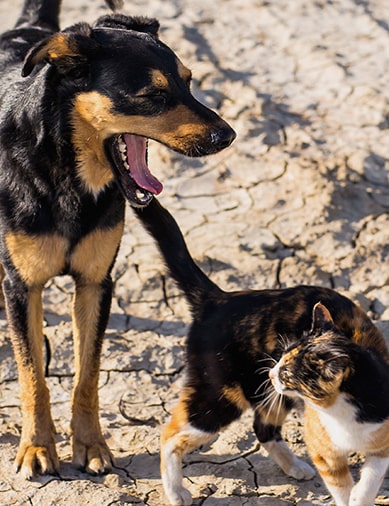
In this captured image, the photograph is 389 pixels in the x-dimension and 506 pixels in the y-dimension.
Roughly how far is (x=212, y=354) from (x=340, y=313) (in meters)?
0.61

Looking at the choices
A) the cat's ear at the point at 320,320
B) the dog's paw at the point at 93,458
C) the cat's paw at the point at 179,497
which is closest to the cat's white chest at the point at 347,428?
the cat's ear at the point at 320,320

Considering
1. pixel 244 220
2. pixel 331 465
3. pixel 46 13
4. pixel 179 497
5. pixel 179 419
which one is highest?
pixel 46 13

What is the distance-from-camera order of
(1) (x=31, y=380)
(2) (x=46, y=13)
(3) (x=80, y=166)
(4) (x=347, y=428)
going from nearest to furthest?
(4) (x=347, y=428)
(3) (x=80, y=166)
(1) (x=31, y=380)
(2) (x=46, y=13)

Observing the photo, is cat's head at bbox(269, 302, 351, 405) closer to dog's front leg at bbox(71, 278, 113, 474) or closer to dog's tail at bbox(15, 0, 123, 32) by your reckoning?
dog's front leg at bbox(71, 278, 113, 474)

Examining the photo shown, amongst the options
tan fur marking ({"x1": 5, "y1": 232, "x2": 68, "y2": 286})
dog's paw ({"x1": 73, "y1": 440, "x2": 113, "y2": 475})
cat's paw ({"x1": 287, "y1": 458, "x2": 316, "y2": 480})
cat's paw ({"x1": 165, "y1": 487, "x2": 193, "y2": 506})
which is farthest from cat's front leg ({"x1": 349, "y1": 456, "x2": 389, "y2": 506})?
tan fur marking ({"x1": 5, "y1": 232, "x2": 68, "y2": 286})

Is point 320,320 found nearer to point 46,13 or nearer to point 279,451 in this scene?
point 279,451

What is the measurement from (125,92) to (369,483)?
191 cm

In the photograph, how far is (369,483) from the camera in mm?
4297

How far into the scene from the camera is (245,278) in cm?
608

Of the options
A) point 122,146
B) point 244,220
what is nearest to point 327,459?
point 122,146

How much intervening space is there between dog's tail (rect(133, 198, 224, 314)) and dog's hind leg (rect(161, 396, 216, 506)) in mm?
514

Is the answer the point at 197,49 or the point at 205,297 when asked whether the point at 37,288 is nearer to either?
the point at 205,297

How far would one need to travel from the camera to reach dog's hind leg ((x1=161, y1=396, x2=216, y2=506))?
4516 mm

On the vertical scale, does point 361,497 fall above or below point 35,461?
above
